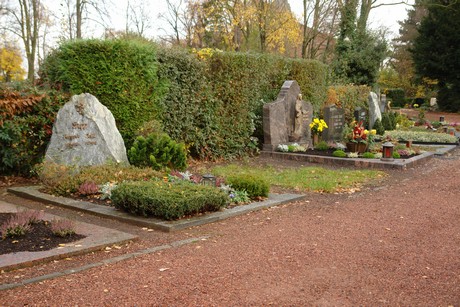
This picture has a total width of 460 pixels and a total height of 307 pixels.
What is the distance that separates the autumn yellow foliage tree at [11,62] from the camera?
36903 millimetres

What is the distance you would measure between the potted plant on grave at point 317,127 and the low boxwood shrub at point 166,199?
9.30 m

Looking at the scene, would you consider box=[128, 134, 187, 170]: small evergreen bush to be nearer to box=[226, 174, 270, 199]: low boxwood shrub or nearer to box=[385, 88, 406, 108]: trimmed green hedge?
box=[226, 174, 270, 199]: low boxwood shrub

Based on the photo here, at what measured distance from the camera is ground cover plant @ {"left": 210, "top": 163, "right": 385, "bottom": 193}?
9.59 metres

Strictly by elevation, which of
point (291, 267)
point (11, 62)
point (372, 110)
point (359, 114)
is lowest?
point (291, 267)

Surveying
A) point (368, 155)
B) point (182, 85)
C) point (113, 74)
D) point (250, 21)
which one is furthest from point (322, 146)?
point (250, 21)

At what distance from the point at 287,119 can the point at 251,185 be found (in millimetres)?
7406

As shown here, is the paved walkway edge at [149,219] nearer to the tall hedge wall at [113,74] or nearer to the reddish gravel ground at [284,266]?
the reddish gravel ground at [284,266]

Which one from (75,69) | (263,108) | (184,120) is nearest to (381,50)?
(263,108)

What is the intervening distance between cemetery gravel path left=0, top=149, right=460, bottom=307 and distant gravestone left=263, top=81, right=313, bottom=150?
692 centimetres

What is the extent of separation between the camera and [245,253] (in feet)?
17.2

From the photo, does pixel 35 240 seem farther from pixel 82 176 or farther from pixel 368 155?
pixel 368 155

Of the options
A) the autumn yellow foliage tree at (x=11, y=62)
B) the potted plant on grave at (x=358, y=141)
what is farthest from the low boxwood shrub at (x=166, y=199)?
the autumn yellow foliage tree at (x=11, y=62)

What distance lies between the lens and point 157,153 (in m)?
9.32

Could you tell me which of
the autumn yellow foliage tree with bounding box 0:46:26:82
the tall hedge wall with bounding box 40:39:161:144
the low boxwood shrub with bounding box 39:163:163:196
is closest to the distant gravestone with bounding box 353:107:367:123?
the tall hedge wall with bounding box 40:39:161:144
